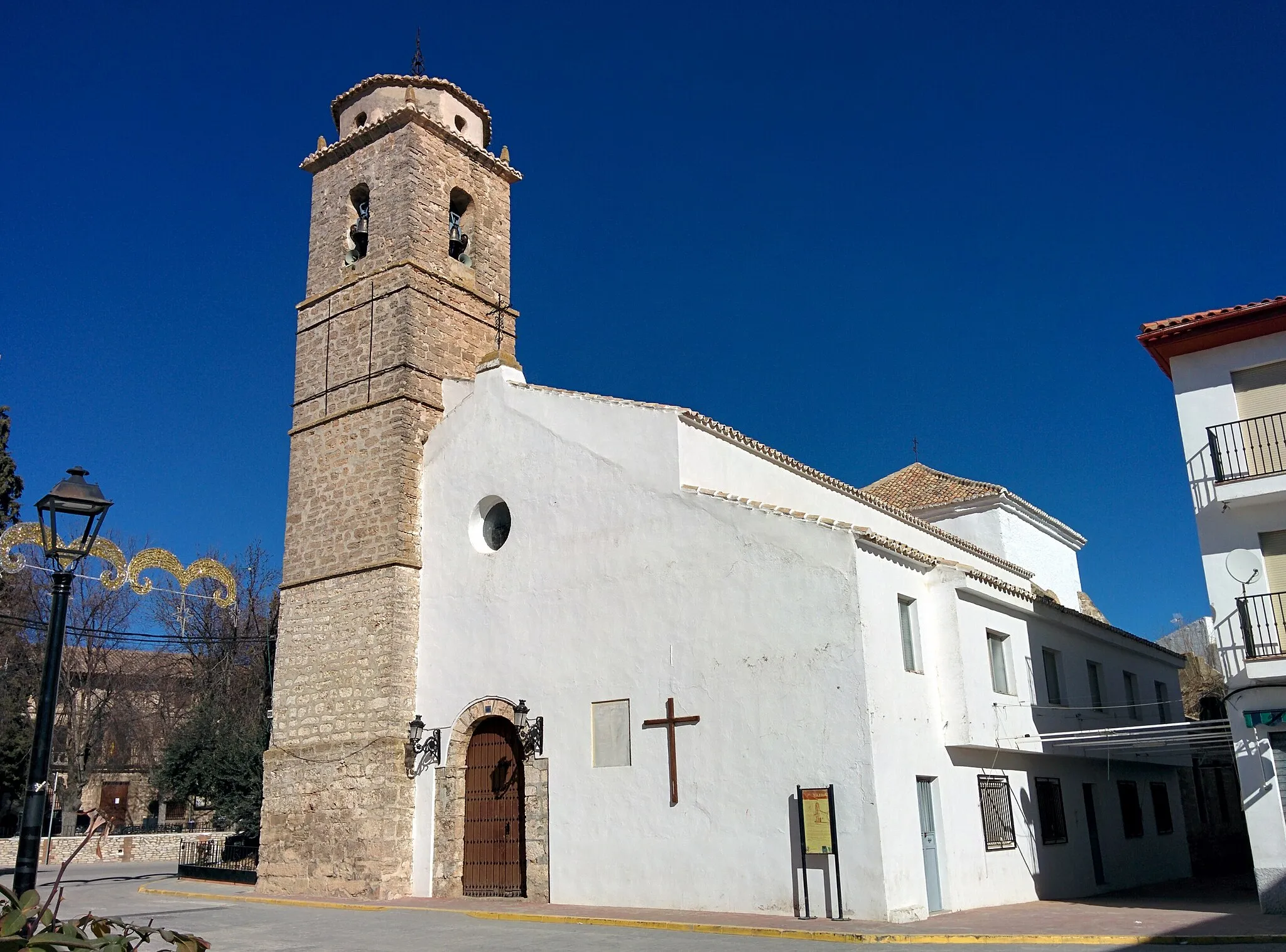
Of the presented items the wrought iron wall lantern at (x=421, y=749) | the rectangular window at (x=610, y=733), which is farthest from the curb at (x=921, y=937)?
the wrought iron wall lantern at (x=421, y=749)

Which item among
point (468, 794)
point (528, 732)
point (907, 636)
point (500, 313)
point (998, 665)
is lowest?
point (468, 794)

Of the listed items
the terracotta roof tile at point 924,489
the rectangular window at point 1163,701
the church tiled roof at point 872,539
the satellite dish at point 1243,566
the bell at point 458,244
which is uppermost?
the bell at point 458,244

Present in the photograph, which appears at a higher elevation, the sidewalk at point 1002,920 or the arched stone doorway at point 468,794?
the arched stone doorway at point 468,794

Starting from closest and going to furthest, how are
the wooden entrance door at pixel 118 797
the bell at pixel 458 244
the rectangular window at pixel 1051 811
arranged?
1. the rectangular window at pixel 1051 811
2. the bell at pixel 458 244
3. the wooden entrance door at pixel 118 797

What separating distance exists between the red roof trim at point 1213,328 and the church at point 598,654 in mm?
4025

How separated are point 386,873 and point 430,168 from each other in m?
12.7

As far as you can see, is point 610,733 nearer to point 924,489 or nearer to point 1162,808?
point 1162,808

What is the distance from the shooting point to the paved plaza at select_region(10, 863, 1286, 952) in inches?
427

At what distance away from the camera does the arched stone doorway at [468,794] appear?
15484 millimetres

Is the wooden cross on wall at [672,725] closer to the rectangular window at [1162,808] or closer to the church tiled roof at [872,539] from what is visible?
the church tiled roof at [872,539]

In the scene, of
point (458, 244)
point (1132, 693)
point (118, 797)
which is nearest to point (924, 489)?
point (1132, 693)

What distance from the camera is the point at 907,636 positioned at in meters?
14.2

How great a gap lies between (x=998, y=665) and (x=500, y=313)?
11005 mm

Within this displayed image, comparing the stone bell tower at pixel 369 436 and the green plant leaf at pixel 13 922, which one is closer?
the green plant leaf at pixel 13 922
